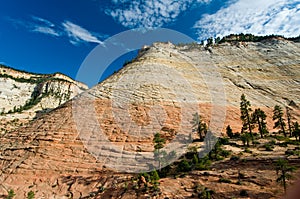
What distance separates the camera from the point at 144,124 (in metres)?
45.1

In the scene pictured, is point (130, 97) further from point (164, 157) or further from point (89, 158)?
point (164, 157)

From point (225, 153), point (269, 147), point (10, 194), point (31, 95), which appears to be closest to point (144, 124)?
point (225, 153)

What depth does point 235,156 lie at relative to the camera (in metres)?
32.8

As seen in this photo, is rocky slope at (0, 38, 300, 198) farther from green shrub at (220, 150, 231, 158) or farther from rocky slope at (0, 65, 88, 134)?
rocky slope at (0, 65, 88, 134)

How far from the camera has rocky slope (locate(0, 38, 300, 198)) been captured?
29859mm

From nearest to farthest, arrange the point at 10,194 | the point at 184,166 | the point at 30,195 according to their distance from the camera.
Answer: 1. the point at 30,195
2. the point at 184,166
3. the point at 10,194

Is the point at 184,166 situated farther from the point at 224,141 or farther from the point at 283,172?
the point at 283,172

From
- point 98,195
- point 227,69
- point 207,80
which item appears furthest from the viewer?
point 227,69

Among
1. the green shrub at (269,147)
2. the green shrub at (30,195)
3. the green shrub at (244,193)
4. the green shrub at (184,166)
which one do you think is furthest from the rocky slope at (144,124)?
the green shrub at (269,147)

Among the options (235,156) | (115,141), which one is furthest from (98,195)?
(235,156)

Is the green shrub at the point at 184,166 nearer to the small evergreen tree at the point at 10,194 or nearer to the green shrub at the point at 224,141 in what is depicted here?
the green shrub at the point at 224,141

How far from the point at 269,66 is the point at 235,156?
50.6 metres

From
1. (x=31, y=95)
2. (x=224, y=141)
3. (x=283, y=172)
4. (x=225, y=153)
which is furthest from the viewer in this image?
(x=31, y=95)

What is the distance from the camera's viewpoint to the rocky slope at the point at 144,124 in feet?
98.0
